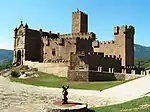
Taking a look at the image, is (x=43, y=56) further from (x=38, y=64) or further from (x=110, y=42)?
(x=110, y=42)

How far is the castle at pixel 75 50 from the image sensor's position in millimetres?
53188

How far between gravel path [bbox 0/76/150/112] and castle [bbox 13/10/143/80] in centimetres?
1072

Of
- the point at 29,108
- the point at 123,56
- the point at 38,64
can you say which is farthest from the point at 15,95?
the point at 123,56

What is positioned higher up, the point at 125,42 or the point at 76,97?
the point at 125,42

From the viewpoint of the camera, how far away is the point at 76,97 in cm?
3256

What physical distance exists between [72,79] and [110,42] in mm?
20365

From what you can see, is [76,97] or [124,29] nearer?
[76,97]

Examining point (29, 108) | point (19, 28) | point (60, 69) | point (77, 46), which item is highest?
point (19, 28)

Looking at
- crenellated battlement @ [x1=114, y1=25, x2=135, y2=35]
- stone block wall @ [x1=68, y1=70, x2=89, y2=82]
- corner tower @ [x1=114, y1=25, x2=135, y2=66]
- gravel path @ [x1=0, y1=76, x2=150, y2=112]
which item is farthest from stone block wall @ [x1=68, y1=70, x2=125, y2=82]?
crenellated battlement @ [x1=114, y1=25, x2=135, y2=35]

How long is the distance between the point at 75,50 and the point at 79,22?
1677 centimetres

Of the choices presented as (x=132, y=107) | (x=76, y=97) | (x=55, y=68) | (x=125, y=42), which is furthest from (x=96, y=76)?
(x=132, y=107)

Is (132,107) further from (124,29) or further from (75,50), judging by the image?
(124,29)

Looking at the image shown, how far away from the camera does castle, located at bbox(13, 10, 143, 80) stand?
53.2 meters

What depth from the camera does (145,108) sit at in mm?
22062
